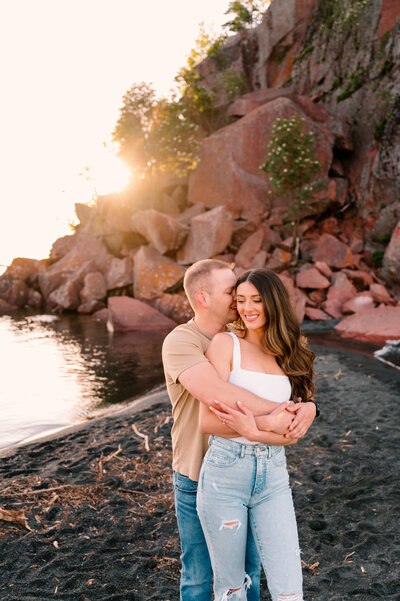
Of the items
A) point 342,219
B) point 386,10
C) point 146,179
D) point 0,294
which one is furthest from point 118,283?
point 386,10

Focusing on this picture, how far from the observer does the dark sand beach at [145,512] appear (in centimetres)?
334

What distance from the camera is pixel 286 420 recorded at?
7.06 ft

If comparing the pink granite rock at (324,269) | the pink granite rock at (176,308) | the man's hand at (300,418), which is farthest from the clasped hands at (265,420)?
the pink granite rock at (324,269)

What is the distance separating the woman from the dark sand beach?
4.84ft

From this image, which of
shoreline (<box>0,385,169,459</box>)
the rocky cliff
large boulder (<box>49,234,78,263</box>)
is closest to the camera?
shoreline (<box>0,385,169,459</box>)

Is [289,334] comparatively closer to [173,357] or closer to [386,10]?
[173,357]

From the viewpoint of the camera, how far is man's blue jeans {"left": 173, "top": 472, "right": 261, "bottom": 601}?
2.39 metres

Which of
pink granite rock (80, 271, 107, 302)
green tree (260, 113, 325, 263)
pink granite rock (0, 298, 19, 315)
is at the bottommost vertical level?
pink granite rock (0, 298, 19, 315)

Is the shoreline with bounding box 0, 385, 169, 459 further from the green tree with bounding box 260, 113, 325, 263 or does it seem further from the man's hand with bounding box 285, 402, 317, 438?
the green tree with bounding box 260, 113, 325, 263

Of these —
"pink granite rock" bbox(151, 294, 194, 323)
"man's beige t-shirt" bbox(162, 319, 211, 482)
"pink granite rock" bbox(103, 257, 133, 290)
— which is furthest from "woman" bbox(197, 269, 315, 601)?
"pink granite rock" bbox(103, 257, 133, 290)

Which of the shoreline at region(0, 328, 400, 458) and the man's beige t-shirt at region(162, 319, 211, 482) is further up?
the man's beige t-shirt at region(162, 319, 211, 482)

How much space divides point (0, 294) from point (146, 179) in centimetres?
1310

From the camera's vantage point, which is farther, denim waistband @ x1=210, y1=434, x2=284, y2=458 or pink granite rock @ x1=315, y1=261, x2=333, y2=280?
pink granite rock @ x1=315, y1=261, x2=333, y2=280

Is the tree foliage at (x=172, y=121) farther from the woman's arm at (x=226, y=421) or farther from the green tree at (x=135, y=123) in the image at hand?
the woman's arm at (x=226, y=421)
